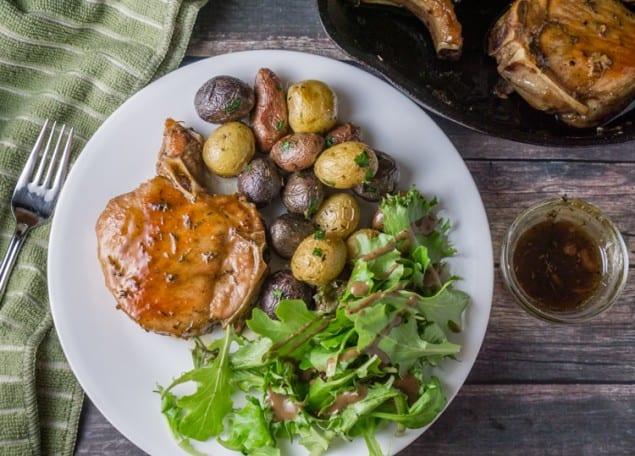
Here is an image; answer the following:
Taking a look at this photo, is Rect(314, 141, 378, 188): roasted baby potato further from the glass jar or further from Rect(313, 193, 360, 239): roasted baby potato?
the glass jar

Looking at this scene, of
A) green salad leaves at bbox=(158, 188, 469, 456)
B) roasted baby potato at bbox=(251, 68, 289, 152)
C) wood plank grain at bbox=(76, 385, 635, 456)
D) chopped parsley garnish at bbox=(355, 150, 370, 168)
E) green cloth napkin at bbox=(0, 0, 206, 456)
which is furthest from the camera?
→ wood plank grain at bbox=(76, 385, 635, 456)

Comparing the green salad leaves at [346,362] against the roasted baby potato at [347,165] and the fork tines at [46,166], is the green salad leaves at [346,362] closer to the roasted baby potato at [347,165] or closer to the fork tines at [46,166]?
the roasted baby potato at [347,165]

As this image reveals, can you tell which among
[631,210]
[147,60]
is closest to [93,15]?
[147,60]

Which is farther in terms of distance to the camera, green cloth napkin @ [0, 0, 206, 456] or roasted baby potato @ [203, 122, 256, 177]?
green cloth napkin @ [0, 0, 206, 456]

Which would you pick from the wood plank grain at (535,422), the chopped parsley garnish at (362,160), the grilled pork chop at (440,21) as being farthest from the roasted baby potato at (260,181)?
the wood plank grain at (535,422)

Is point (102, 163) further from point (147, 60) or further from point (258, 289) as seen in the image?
point (258, 289)

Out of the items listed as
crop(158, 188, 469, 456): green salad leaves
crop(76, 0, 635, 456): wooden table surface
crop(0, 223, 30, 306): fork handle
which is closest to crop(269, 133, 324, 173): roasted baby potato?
crop(158, 188, 469, 456): green salad leaves

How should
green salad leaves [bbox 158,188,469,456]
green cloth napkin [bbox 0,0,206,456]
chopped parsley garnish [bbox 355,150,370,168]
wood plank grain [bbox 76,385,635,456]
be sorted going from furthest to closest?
wood plank grain [bbox 76,385,635,456], green cloth napkin [bbox 0,0,206,456], chopped parsley garnish [bbox 355,150,370,168], green salad leaves [bbox 158,188,469,456]

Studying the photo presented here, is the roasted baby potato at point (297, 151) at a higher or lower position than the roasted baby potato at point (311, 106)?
lower
